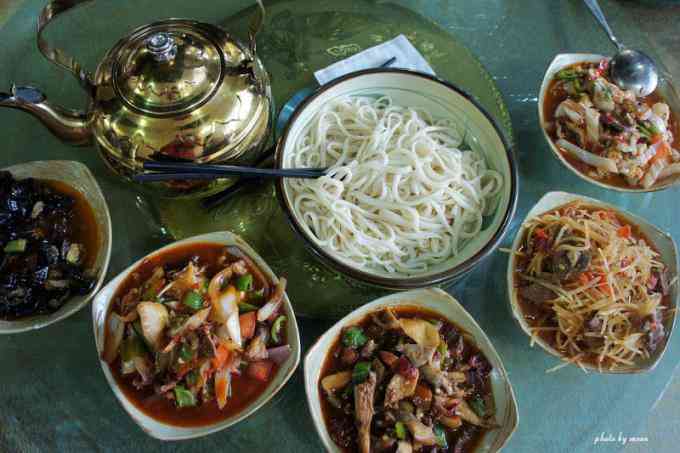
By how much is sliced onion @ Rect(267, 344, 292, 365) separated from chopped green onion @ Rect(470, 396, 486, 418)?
2.62ft

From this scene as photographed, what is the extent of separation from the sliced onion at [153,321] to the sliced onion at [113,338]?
0.40ft

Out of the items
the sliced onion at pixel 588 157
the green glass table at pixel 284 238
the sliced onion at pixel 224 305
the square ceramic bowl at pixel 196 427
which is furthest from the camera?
the sliced onion at pixel 588 157

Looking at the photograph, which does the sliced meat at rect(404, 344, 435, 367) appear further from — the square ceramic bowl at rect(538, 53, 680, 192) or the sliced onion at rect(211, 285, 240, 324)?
the square ceramic bowl at rect(538, 53, 680, 192)

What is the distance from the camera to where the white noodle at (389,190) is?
2.37m

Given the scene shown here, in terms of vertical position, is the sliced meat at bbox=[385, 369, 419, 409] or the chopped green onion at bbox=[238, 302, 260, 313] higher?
the chopped green onion at bbox=[238, 302, 260, 313]

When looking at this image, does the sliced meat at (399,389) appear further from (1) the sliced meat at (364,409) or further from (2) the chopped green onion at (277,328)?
(2) the chopped green onion at (277,328)

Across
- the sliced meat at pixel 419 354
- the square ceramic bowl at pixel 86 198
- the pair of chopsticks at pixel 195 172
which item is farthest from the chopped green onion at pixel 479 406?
the square ceramic bowl at pixel 86 198

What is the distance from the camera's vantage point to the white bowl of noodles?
2.36 meters

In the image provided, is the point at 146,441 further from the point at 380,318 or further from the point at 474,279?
the point at 474,279

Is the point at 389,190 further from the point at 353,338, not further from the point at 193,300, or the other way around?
the point at 193,300

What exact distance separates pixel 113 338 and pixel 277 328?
→ 2.16ft

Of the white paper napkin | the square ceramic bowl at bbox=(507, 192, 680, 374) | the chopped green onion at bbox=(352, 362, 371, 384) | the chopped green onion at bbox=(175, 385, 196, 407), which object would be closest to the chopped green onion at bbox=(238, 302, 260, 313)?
the chopped green onion at bbox=(175, 385, 196, 407)

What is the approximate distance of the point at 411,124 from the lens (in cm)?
257

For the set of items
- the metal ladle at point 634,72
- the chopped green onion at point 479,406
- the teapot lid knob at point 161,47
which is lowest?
the chopped green onion at point 479,406
